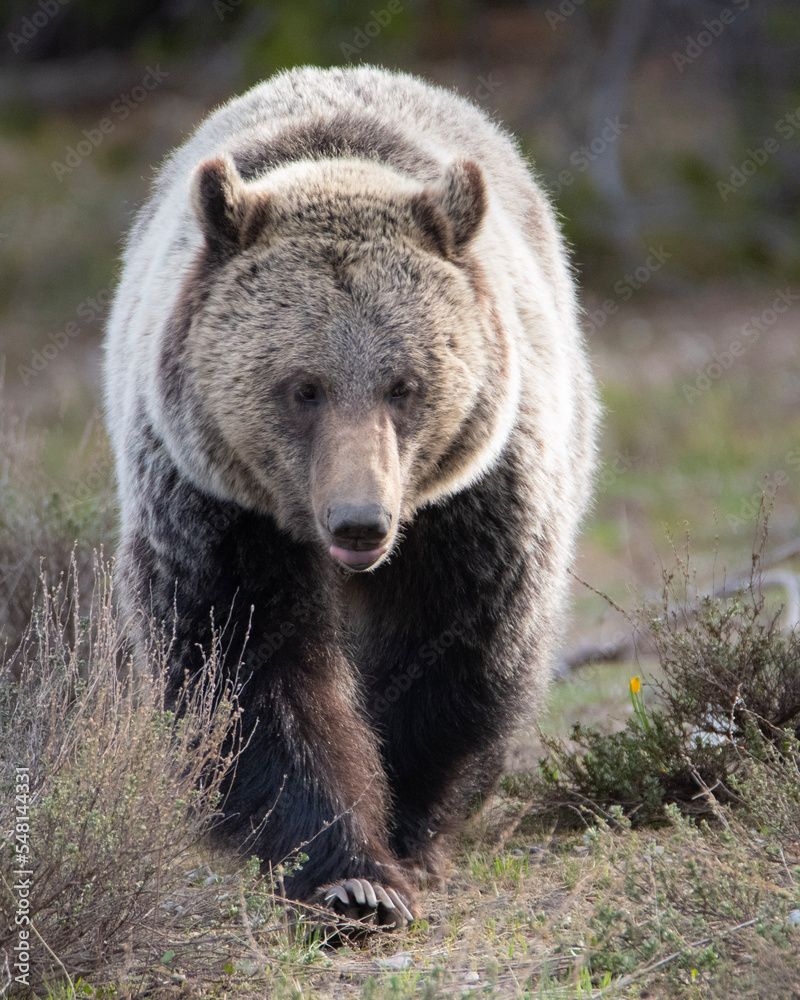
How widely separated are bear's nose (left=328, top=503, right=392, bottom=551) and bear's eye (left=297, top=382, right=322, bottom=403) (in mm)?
415

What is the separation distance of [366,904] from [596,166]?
574 inches

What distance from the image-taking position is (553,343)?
15.5ft

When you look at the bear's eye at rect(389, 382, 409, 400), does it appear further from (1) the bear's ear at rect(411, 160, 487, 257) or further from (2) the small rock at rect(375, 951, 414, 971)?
(2) the small rock at rect(375, 951, 414, 971)

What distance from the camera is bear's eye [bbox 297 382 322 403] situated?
387 centimetres

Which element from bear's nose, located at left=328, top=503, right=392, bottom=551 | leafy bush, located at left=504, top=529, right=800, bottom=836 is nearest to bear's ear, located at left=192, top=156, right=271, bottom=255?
bear's nose, located at left=328, top=503, right=392, bottom=551

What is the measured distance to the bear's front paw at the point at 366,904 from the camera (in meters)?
3.87

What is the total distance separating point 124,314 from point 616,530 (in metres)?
7.56

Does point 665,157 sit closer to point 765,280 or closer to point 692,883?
point 765,280

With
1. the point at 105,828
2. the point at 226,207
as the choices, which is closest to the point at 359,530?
the point at 105,828

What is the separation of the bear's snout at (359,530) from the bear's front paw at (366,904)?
1.05 m

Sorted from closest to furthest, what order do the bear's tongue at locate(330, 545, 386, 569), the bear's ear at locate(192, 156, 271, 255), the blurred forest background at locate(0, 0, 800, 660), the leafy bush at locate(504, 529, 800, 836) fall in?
the bear's tongue at locate(330, 545, 386, 569), the bear's ear at locate(192, 156, 271, 255), the leafy bush at locate(504, 529, 800, 836), the blurred forest background at locate(0, 0, 800, 660)

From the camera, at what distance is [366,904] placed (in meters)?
3.88

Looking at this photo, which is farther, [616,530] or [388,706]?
[616,530]

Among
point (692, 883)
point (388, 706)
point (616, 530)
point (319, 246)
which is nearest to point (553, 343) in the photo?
point (319, 246)
